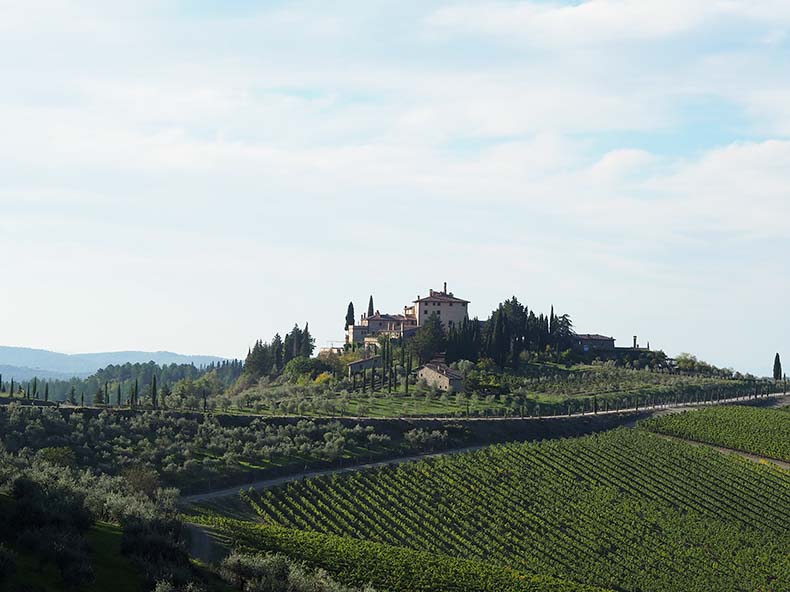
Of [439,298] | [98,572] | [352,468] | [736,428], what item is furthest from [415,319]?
[98,572]

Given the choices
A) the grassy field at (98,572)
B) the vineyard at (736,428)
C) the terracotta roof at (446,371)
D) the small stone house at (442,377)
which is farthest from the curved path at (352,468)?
the grassy field at (98,572)

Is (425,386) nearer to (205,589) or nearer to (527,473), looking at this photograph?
(527,473)

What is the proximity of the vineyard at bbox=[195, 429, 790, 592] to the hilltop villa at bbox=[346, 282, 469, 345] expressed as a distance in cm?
8213

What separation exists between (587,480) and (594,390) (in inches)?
2221

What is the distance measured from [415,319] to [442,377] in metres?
46.2

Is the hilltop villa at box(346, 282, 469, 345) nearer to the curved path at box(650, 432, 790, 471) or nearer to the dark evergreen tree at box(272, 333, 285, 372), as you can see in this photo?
the dark evergreen tree at box(272, 333, 285, 372)

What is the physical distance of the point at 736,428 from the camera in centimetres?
10981

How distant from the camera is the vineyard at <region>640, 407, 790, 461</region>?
10394 centimetres

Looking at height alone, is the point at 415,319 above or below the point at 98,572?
above

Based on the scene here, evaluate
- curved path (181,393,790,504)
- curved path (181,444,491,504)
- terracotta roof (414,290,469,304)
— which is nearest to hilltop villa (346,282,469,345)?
terracotta roof (414,290,469,304)

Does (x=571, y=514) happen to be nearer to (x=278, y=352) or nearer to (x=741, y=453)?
(x=741, y=453)

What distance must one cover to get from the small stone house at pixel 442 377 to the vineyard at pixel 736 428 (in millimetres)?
31146

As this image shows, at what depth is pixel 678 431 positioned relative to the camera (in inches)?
4345

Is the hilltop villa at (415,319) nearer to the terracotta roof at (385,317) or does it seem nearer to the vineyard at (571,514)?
the terracotta roof at (385,317)
